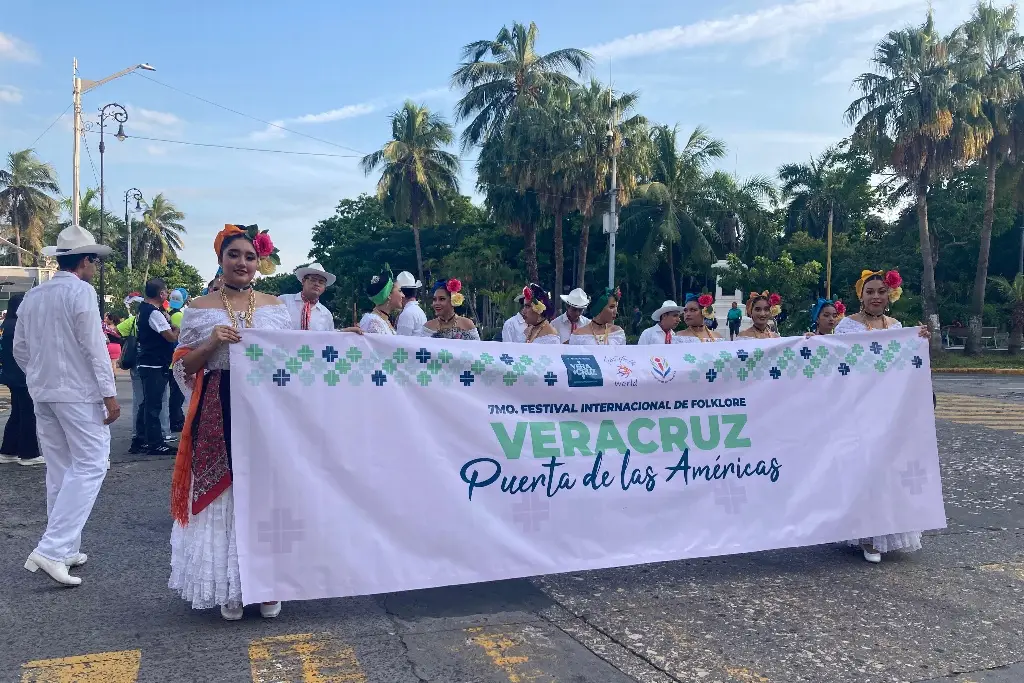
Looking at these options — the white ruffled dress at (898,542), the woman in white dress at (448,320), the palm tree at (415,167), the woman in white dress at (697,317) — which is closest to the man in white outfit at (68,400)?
the woman in white dress at (448,320)

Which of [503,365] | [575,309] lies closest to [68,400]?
[503,365]

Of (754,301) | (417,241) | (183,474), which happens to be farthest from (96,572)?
(417,241)

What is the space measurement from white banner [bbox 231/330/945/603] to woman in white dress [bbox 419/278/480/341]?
2.31m

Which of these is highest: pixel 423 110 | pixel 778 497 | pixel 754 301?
pixel 423 110

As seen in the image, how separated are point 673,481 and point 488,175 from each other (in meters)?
31.8

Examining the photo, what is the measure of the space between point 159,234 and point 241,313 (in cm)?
6976

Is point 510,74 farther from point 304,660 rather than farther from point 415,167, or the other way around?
point 304,660

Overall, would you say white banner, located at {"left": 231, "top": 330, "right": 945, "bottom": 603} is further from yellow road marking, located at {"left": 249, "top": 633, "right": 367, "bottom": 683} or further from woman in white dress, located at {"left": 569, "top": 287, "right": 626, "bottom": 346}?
woman in white dress, located at {"left": 569, "top": 287, "right": 626, "bottom": 346}

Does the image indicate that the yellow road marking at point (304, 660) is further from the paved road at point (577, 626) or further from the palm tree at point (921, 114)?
the palm tree at point (921, 114)

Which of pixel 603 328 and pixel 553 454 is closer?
pixel 553 454

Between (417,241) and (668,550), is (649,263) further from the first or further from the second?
(668,550)

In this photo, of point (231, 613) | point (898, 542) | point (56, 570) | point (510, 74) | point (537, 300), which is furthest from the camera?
point (510, 74)

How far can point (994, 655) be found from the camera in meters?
3.92

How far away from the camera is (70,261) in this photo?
509cm
